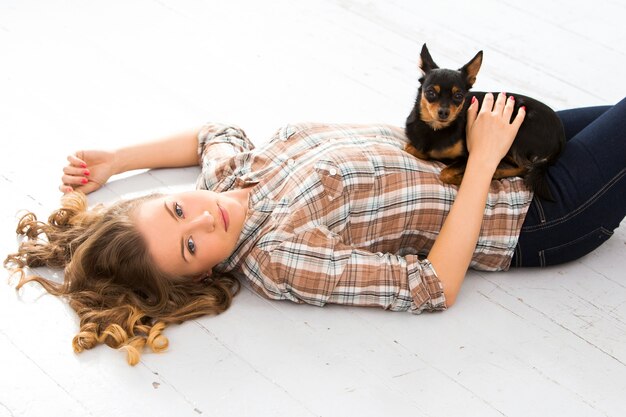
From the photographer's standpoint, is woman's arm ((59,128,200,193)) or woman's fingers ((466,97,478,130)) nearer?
woman's fingers ((466,97,478,130))

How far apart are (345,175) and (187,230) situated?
1.33 ft

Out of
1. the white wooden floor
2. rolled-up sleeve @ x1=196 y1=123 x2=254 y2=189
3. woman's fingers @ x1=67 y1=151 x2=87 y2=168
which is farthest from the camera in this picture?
woman's fingers @ x1=67 y1=151 x2=87 y2=168

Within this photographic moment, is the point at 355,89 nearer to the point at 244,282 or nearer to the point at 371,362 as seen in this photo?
the point at 244,282

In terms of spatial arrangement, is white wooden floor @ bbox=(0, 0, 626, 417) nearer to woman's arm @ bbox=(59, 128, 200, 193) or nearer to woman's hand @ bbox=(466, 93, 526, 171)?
woman's arm @ bbox=(59, 128, 200, 193)

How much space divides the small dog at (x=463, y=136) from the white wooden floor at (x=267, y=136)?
0.90 feet

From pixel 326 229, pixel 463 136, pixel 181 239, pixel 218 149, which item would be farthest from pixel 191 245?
pixel 463 136

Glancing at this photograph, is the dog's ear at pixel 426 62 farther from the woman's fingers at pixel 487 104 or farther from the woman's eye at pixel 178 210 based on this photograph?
the woman's eye at pixel 178 210

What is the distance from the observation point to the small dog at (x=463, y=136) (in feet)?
6.81

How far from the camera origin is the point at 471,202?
1973mm

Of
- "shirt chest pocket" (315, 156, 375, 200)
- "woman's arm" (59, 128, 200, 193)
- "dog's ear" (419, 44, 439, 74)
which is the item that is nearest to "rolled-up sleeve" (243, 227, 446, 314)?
"shirt chest pocket" (315, 156, 375, 200)

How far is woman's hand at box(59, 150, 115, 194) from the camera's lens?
234 centimetres

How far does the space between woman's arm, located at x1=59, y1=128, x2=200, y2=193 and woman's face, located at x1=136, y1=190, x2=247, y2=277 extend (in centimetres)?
48

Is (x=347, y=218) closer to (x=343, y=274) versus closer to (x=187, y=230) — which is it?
(x=343, y=274)

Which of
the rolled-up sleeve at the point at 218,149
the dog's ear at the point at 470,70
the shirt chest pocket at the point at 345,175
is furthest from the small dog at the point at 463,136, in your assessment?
the rolled-up sleeve at the point at 218,149
